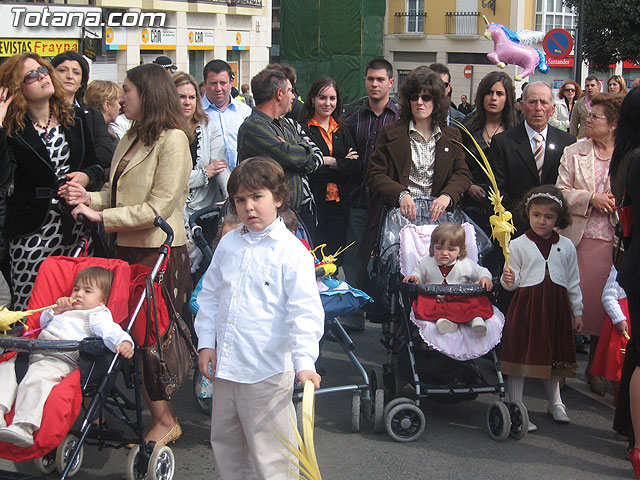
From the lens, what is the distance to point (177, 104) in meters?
5.04

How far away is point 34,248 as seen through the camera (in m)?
5.43

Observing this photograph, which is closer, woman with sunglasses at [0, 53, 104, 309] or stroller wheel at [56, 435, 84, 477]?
stroller wheel at [56, 435, 84, 477]

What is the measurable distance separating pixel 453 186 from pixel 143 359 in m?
2.68

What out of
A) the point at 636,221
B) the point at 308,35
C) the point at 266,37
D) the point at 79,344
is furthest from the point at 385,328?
the point at 308,35

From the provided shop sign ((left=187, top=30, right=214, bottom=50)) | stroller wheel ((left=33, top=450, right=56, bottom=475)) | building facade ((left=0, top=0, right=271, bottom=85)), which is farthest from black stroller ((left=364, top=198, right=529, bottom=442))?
shop sign ((left=187, top=30, right=214, bottom=50))

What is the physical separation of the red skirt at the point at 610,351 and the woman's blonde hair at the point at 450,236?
3.77ft

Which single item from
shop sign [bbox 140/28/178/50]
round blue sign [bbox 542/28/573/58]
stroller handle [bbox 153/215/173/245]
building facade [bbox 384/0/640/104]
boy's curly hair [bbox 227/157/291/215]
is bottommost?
stroller handle [bbox 153/215/173/245]

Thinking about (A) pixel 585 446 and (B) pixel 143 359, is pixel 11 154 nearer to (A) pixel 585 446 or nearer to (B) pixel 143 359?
(B) pixel 143 359

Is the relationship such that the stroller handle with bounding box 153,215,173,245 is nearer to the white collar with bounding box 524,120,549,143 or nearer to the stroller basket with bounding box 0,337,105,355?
the stroller basket with bounding box 0,337,105,355

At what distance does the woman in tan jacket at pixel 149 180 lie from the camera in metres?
4.87

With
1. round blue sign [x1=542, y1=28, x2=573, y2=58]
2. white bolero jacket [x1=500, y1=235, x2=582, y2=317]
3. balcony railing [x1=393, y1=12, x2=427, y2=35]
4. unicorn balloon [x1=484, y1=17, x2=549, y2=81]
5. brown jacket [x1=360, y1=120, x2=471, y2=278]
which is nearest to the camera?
white bolero jacket [x1=500, y1=235, x2=582, y2=317]

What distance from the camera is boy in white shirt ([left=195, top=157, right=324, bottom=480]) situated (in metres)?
3.76

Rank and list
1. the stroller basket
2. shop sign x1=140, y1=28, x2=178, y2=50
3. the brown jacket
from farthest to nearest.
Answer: shop sign x1=140, y1=28, x2=178, y2=50, the brown jacket, the stroller basket

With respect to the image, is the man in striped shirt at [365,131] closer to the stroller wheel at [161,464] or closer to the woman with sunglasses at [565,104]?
the stroller wheel at [161,464]
